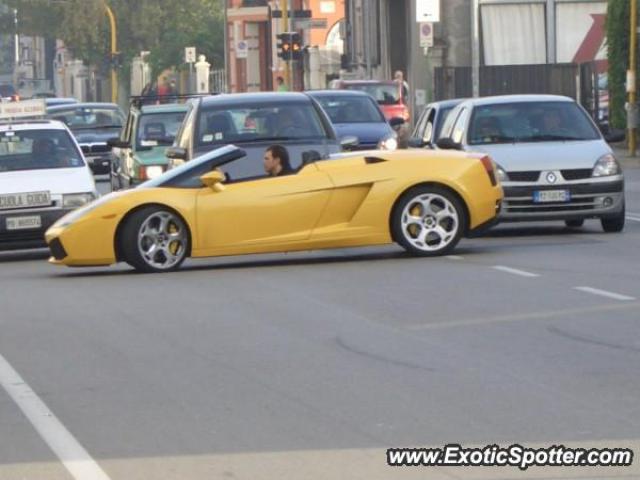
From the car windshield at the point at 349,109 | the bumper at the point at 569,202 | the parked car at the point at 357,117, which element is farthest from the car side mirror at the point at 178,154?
the car windshield at the point at 349,109

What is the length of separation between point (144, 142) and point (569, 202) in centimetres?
1122

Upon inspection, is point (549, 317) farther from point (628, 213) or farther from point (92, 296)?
point (628, 213)

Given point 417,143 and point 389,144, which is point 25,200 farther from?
point 389,144

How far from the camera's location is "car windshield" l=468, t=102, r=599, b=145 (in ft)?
67.8

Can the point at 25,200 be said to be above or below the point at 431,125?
below

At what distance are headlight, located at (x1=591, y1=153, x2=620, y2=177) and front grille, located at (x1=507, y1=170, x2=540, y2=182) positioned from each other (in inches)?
24.4

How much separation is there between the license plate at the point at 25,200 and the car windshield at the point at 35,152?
1351 millimetres

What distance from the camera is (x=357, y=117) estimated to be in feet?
98.2

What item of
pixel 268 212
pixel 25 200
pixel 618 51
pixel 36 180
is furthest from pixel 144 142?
pixel 618 51

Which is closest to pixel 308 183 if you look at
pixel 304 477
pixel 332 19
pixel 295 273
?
pixel 295 273

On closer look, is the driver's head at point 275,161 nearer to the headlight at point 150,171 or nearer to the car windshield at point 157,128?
the headlight at point 150,171

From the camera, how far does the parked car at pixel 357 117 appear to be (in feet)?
94.8

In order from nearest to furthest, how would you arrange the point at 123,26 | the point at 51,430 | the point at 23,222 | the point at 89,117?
the point at 51,430 < the point at 23,222 < the point at 89,117 < the point at 123,26

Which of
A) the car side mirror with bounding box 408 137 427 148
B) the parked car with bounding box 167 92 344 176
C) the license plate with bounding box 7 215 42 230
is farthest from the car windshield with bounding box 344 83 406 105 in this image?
the license plate with bounding box 7 215 42 230
